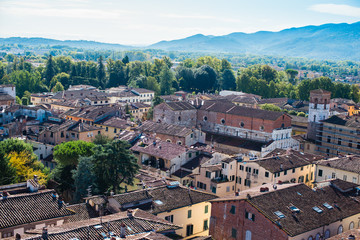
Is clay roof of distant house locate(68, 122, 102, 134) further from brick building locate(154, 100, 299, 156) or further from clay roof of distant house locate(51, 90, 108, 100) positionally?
clay roof of distant house locate(51, 90, 108, 100)

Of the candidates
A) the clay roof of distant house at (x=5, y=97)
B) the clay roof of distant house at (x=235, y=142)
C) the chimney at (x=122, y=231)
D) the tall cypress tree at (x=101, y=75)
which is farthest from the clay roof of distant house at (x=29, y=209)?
the tall cypress tree at (x=101, y=75)

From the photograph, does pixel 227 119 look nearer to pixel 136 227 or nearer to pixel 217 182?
pixel 217 182

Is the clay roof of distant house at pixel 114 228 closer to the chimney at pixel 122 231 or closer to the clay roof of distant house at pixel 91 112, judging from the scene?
the chimney at pixel 122 231

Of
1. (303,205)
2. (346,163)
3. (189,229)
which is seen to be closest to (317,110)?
(346,163)

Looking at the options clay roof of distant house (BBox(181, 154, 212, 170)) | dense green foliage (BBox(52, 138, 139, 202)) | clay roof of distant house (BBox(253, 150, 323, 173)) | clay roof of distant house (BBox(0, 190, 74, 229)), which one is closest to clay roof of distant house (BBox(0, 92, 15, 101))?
dense green foliage (BBox(52, 138, 139, 202))

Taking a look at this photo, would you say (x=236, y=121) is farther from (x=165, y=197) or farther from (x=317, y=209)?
(x=317, y=209)

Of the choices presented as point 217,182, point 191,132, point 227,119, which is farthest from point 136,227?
point 227,119
